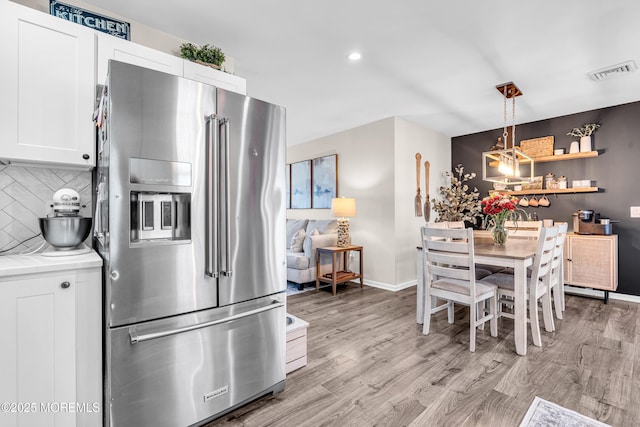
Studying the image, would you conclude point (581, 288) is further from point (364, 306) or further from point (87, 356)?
point (87, 356)

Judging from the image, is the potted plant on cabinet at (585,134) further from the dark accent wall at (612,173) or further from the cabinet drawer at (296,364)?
the cabinet drawer at (296,364)

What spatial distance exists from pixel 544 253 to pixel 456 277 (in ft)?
2.59

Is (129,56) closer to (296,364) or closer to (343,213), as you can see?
(296,364)

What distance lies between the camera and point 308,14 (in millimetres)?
2188

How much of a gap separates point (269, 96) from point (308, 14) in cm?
165

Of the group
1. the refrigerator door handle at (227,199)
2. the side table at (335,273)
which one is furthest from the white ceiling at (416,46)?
the side table at (335,273)

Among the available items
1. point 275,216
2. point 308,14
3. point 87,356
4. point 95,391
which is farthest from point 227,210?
point 308,14

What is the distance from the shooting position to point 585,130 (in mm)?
4203

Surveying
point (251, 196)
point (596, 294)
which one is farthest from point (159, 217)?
point (596, 294)

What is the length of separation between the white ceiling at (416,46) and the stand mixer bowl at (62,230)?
1478 millimetres

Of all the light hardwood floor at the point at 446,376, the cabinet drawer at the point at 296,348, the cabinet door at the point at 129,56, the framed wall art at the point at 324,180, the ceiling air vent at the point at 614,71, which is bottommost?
the light hardwood floor at the point at 446,376

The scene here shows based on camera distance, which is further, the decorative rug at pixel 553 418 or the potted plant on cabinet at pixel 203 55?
the potted plant on cabinet at pixel 203 55

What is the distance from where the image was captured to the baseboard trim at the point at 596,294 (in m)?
3.86

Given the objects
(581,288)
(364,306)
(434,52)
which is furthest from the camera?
(581,288)
